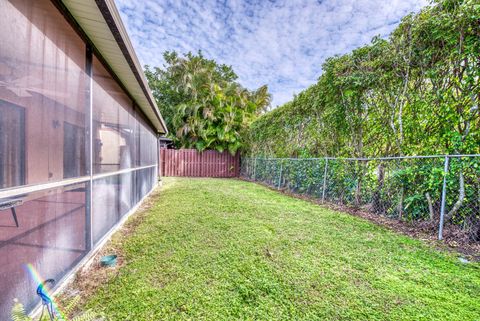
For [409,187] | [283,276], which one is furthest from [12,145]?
[409,187]

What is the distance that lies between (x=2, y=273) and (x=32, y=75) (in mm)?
1350

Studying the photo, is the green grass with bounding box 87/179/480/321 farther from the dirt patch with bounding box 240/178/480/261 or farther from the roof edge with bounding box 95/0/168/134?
the roof edge with bounding box 95/0/168/134

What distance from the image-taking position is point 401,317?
149 cm

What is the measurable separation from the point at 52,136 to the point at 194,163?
33.9 ft

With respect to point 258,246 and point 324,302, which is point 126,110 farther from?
point 324,302

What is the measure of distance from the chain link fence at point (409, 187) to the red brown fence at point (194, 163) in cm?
693

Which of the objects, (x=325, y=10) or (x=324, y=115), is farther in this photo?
(x=325, y=10)

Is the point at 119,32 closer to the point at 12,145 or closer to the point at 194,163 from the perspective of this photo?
the point at 12,145

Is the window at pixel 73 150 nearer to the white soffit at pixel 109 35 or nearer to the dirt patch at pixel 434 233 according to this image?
the white soffit at pixel 109 35

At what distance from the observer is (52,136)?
1656 millimetres

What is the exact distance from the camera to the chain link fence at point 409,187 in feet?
8.68

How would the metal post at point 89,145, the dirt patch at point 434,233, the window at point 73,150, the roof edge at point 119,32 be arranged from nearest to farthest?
the roof edge at point 119,32 < the window at point 73,150 < the metal post at point 89,145 < the dirt patch at point 434,233

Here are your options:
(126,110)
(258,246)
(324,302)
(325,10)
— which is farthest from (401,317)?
(325,10)

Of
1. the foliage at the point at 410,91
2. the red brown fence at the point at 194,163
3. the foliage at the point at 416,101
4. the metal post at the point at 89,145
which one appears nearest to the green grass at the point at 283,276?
the metal post at the point at 89,145
